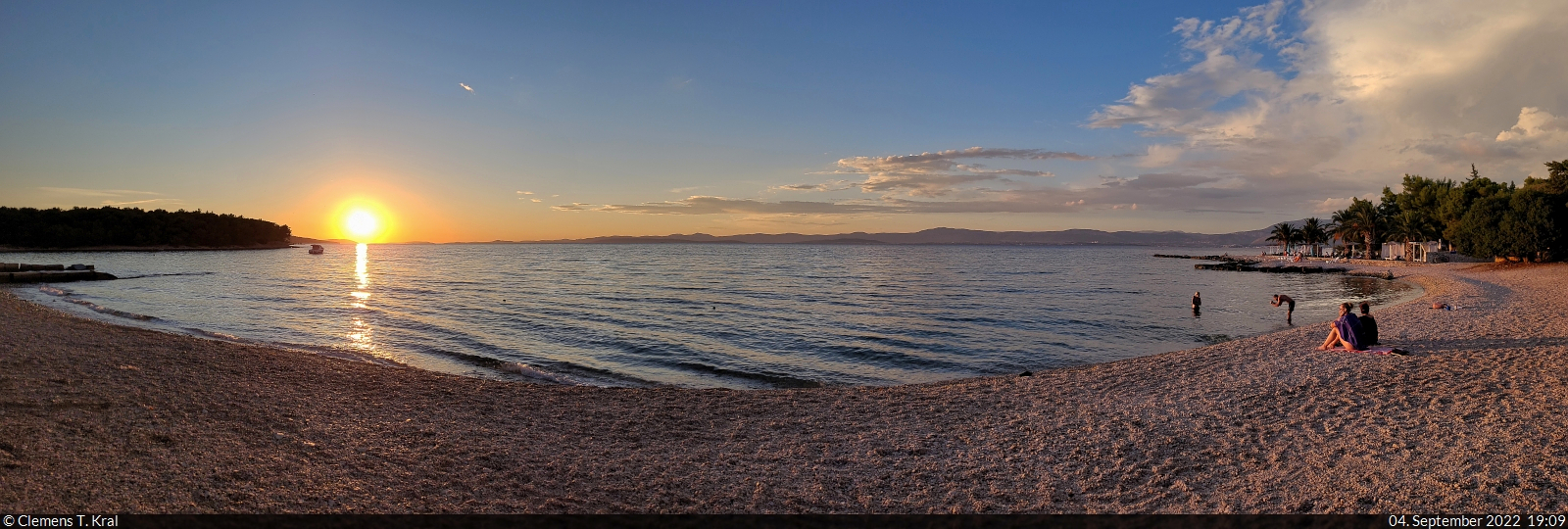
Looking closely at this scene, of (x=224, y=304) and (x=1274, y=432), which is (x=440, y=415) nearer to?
(x=1274, y=432)

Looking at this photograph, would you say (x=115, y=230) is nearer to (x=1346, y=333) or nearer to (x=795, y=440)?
(x=795, y=440)

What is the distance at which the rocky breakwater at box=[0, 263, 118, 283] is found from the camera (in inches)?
1718

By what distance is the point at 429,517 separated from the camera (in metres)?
5.96

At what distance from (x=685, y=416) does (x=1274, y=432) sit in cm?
798

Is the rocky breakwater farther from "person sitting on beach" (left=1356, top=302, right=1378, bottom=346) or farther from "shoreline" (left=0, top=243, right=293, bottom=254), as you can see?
"shoreline" (left=0, top=243, right=293, bottom=254)

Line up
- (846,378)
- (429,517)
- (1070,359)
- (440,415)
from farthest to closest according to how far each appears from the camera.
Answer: (1070,359)
(846,378)
(440,415)
(429,517)

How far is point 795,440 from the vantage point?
9117mm

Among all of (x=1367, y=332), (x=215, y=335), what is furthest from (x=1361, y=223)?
(x=215, y=335)

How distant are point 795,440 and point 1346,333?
43.2 ft

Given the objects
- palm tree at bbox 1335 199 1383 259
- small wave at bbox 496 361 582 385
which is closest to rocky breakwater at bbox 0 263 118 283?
small wave at bbox 496 361 582 385

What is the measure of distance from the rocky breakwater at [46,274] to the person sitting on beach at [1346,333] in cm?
6674

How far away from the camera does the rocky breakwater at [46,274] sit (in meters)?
43.6

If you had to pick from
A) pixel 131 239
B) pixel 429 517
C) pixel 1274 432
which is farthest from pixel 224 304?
pixel 131 239

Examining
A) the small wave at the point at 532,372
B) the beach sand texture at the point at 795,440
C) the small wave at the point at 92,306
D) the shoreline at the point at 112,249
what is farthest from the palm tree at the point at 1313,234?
the shoreline at the point at 112,249
